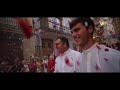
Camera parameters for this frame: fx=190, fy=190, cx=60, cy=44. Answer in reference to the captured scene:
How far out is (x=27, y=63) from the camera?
9.17ft

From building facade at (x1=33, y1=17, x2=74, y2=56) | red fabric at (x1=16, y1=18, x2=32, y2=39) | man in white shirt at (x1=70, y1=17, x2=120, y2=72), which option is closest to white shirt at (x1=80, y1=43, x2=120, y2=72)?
man in white shirt at (x1=70, y1=17, x2=120, y2=72)

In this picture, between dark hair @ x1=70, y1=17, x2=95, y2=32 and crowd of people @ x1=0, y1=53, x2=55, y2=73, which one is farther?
dark hair @ x1=70, y1=17, x2=95, y2=32

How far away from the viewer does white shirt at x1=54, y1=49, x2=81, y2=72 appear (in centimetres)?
284

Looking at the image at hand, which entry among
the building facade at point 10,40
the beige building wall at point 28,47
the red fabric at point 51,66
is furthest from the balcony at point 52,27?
the red fabric at point 51,66

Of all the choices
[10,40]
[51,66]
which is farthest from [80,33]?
[10,40]

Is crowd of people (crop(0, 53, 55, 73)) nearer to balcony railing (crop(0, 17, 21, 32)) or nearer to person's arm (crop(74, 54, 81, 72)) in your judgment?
person's arm (crop(74, 54, 81, 72))

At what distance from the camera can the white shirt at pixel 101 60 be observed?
2.80 metres

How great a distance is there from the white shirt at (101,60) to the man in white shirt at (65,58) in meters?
0.09

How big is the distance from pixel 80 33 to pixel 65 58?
17.6 inches

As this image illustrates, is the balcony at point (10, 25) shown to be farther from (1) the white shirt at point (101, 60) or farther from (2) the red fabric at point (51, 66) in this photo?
(1) the white shirt at point (101, 60)

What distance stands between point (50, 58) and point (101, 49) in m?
0.78

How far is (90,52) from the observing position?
2.89 metres
